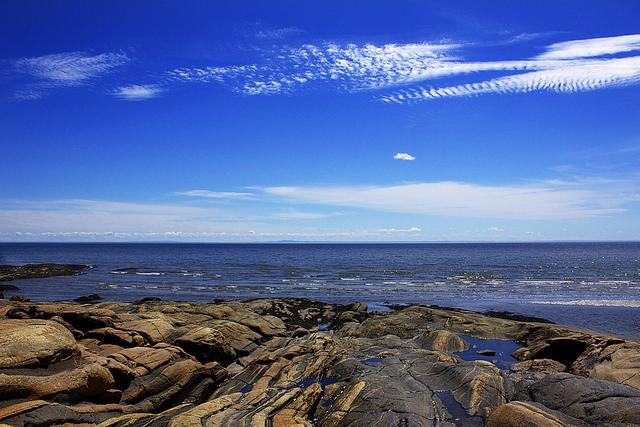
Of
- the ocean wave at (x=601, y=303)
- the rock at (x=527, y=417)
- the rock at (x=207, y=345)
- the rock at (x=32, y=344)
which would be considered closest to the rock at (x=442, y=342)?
the rock at (x=207, y=345)

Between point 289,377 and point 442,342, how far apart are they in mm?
10255

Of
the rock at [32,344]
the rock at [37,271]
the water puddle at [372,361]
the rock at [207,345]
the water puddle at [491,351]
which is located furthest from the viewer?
the rock at [37,271]

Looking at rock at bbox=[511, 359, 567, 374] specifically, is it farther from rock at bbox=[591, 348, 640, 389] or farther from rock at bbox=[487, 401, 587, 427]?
rock at bbox=[487, 401, 587, 427]

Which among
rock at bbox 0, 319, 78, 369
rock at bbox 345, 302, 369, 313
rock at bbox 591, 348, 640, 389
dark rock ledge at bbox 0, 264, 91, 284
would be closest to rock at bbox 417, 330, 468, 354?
rock at bbox 591, 348, 640, 389

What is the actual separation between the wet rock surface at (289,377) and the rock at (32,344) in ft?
0.12

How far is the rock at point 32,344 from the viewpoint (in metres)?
13.2

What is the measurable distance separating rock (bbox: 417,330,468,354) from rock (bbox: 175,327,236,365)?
1039 cm

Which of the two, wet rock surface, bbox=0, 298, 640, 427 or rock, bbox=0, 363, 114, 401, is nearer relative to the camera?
wet rock surface, bbox=0, 298, 640, 427

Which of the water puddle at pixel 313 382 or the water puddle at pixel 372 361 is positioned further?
the water puddle at pixel 372 361

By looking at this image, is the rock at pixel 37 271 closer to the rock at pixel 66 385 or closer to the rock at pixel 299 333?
the rock at pixel 299 333

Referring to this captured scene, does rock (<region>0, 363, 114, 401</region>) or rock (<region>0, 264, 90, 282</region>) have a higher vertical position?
rock (<region>0, 363, 114, 401</region>)

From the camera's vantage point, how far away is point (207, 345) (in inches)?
812

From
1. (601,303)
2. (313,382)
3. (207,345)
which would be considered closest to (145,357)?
(207,345)

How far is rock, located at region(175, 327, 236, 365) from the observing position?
20188 mm
